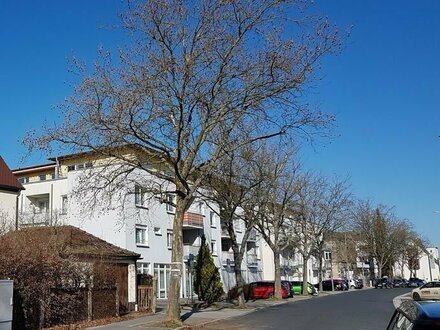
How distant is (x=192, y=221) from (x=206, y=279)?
582 inches

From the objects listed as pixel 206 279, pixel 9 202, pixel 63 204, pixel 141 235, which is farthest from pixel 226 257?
pixel 9 202

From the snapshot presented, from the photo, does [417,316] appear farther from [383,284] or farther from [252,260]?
[383,284]

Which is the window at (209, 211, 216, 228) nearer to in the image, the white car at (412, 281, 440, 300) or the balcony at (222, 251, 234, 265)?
the balcony at (222, 251, 234, 265)

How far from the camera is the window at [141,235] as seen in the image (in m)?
43.0

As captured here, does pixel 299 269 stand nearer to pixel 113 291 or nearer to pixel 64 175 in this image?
pixel 64 175

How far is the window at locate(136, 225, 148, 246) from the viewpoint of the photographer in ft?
141

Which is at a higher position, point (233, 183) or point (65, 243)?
point (233, 183)

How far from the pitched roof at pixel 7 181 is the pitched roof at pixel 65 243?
15.2 meters

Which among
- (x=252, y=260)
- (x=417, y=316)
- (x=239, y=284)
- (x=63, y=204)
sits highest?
(x=63, y=204)

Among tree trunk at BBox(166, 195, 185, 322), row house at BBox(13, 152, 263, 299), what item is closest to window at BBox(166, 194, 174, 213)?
row house at BBox(13, 152, 263, 299)

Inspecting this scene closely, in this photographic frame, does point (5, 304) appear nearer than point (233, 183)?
Yes

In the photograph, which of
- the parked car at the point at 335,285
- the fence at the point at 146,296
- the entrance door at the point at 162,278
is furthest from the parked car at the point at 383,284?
the fence at the point at 146,296

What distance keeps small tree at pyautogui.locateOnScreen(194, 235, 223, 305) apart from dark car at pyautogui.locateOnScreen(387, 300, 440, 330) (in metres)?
30.1

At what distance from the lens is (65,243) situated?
22953mm
